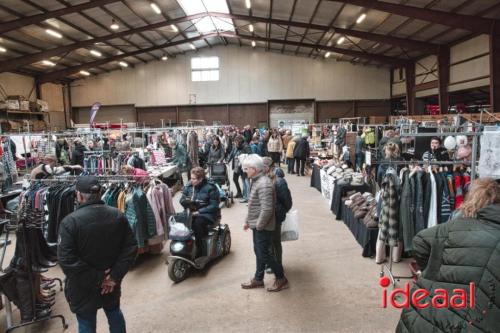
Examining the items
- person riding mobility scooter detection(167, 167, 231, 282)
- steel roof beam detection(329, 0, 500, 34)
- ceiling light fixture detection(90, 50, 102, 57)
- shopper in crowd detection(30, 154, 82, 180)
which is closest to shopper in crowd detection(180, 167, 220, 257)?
person riding mobility scooter detection(167, 167, 231, 282)

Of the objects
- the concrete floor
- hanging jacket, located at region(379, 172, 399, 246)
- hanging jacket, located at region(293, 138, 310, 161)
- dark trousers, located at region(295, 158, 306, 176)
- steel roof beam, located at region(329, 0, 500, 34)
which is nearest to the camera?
the concrete floor

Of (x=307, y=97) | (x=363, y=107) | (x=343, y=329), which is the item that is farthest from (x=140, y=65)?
(x=343, y=329)

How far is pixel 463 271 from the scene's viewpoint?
149 centimetres

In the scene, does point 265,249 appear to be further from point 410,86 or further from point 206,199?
point 410,86

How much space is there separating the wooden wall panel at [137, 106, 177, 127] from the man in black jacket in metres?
19.8

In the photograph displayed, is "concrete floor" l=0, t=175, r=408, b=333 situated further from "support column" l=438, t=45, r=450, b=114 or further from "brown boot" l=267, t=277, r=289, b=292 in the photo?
"support column" l=438, t=45, r=450, b=114

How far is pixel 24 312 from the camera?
2.99 metres

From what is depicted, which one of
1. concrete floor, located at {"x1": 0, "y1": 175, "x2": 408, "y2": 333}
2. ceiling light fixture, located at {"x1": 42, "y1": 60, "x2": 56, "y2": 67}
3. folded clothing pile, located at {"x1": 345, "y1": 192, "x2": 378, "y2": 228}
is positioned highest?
ceiling light fixture, located at {"x1": 42, "y1": 60, "x2": 56, "y2": 67}

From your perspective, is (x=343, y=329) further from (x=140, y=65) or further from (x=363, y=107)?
(x=140, y=65)

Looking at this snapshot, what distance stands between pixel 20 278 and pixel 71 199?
1.16 metres

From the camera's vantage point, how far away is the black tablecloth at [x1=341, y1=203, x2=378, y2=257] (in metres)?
4.40

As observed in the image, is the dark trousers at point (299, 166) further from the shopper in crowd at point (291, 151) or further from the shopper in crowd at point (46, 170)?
the shopper in crowd at point (46, 170)

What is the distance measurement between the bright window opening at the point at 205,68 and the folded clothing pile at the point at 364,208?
1658 cm

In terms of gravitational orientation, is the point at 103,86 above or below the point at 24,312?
above
